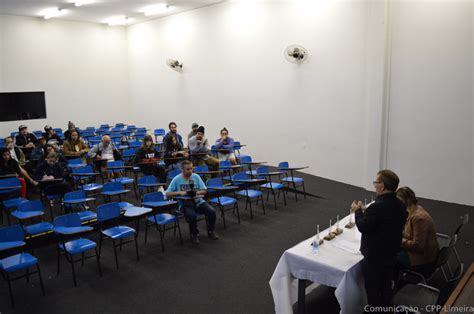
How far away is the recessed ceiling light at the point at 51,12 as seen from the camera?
42.1 feet

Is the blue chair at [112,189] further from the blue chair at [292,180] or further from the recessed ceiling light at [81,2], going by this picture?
the recessed ceiling light at [81,2]

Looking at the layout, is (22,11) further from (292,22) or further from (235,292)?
(235,292)

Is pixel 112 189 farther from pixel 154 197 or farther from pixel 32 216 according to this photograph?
pixel 32 216

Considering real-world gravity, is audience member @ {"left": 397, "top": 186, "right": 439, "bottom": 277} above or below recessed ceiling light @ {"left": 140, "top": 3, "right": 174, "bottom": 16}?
below

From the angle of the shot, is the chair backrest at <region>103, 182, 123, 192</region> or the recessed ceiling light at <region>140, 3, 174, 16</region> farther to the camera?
the recessed ceiling light at <region>140, 3, 174, 16</region>

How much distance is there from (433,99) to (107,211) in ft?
21.9

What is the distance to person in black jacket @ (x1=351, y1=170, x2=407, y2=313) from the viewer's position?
3.29m

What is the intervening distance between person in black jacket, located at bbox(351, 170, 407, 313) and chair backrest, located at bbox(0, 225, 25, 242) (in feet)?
12.9

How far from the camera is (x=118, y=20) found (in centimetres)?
1505

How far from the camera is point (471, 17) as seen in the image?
24.0 ft

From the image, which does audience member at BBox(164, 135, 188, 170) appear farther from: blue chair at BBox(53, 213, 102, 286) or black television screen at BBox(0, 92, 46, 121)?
black television screen at BBox(0, 92, 46, 121)

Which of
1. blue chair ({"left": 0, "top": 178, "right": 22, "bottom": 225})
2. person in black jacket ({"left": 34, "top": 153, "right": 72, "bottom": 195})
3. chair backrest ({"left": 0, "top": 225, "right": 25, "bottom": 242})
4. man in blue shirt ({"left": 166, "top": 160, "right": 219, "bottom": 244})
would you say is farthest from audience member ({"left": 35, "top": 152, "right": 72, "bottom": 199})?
chair backrest ({"left": 0, "top": 225, "right": 25, "bottom": 242})

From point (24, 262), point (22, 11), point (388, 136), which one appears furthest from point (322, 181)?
point (22, 11)

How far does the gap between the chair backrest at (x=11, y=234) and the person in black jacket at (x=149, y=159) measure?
387cm
